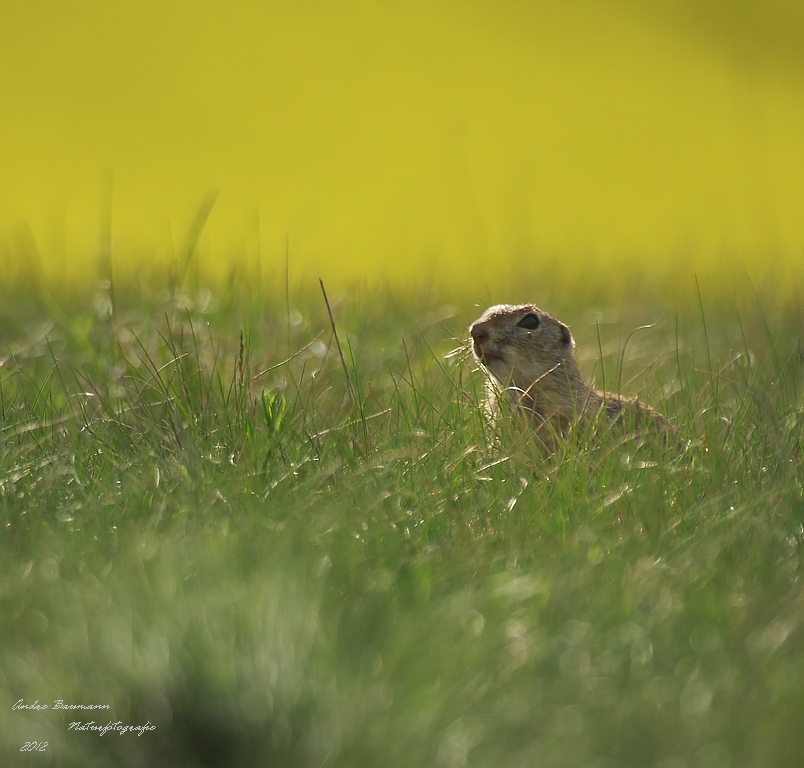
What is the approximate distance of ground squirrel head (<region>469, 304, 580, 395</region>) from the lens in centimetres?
463

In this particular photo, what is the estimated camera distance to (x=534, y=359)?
15.8 feet

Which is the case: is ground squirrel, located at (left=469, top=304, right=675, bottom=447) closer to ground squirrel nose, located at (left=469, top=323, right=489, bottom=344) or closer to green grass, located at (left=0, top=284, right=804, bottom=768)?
ground squirrel nose, located at (left=469, top=323, right=489, bottom=344)

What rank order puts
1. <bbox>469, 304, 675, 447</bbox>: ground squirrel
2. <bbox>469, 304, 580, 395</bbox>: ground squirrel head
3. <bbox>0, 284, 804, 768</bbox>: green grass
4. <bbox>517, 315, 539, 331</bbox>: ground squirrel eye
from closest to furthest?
1. <bbox>0, 284, 804, 768</bbox>: green grass
2. <bbox>469, 304, 675, 447</bbox>: ground squirrel
3. <bbox>469, 304, 580, 395</bbox>: ground squirrel head
4. <bbox>517, 315, 539, 331</bbox>: ground squirrel eye

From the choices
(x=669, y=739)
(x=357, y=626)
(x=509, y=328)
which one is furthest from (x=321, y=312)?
(x=669, y=739)

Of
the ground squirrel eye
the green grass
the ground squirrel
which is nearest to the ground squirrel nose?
the ground squirrel

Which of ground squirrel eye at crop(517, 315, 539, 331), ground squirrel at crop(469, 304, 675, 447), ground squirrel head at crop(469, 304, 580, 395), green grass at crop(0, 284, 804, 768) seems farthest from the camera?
ground squirrel eye at crop(517, 315, 539, 331)

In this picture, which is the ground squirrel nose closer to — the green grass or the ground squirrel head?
the ground squirrel head

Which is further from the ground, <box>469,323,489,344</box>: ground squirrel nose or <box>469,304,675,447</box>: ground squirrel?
<box>469,323,489,344</box>: ground squirrel nose

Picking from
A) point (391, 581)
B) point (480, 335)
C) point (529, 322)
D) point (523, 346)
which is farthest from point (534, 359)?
point (391, 581)

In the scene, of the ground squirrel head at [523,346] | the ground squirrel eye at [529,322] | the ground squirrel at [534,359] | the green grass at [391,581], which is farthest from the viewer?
the ground squirrel eye at [529,322]

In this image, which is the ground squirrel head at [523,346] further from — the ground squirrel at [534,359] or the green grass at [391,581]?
the green grass at [391,581]

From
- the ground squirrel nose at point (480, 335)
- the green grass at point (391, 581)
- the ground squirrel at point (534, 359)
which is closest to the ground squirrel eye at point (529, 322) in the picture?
the ground squirrel at point (534, 359)

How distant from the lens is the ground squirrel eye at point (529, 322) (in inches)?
191

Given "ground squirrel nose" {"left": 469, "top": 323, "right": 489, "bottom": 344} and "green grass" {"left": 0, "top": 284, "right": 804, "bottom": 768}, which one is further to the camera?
"ground squirrel nose" {"left": 469, "top": 323, "right": 489, "bottom": 344}
